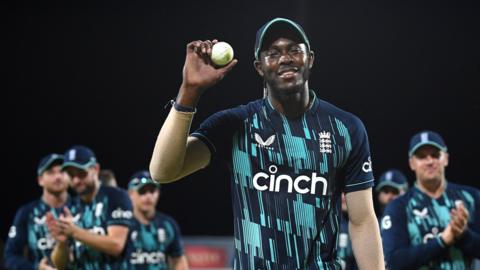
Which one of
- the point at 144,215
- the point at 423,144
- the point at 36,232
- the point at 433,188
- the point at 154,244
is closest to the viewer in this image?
the point at 433,188

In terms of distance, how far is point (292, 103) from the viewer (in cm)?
319

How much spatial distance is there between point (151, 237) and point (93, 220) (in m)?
1.89

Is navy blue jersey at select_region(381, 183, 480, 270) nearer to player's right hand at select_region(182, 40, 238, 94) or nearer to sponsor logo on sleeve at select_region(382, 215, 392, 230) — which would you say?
sponsor logo on sleeve at select_region(382, 215, 392, 230)

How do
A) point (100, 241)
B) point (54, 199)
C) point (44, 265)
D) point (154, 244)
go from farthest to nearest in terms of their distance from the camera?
point (154, 244) < point (54, 199) < point (44, 265) < point (100, 241)

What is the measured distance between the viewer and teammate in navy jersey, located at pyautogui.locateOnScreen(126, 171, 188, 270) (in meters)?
8.33

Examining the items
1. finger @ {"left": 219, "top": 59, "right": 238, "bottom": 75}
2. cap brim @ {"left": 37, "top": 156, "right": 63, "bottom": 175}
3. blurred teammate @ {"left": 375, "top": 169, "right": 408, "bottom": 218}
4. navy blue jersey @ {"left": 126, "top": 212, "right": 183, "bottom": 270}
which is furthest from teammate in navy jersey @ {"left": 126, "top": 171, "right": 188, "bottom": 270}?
finger @ {"left": 219, "top": 59, "right": 238, "bottom": 75}

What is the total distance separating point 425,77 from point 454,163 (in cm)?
154

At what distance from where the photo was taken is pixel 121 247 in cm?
646

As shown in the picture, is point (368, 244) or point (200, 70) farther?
point (368, 244)

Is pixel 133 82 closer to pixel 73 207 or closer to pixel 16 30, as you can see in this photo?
pixel 16 30

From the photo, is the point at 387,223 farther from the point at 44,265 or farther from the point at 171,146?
the point at 44,265

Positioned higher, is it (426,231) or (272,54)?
(272,54)

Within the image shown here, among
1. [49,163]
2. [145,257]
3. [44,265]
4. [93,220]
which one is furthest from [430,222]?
[49,163]

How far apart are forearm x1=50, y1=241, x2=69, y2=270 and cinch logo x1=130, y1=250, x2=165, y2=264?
184 centimetres
